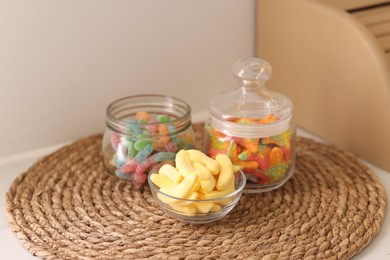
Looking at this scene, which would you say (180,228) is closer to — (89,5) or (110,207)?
(110,207)

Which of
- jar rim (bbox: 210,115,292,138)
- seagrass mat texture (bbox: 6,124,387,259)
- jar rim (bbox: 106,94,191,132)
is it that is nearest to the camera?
seagrass mat texture (bbox: 6,124,387,259)

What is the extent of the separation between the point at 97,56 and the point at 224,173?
35cm

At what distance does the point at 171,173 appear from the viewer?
994mm

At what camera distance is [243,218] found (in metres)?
1.03

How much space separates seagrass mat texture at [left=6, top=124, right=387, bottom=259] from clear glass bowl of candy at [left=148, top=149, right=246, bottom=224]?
0.09 feet

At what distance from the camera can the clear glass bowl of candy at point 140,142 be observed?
1.09 m

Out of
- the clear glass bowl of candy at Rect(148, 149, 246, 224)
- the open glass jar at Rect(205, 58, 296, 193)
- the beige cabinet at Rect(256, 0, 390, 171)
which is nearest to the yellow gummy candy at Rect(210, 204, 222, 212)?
the clear glass bowl of candy at Rect(148, 149, 246, 224)

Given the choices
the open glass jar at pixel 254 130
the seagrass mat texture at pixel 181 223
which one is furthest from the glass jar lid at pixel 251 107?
the seagrass mat texture at pixel 181 223

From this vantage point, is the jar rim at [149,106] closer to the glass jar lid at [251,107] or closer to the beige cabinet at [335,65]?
the glass jar lid at [251,107]

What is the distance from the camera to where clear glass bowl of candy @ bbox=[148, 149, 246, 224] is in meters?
0.97

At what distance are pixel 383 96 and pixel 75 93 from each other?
487 millimetres

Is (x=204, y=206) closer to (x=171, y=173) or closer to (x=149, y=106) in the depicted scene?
(x=171, y=173)

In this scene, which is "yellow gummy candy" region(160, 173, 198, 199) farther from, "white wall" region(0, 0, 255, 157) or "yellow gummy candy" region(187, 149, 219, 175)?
"white wall" region(0, 0, 255, 157)

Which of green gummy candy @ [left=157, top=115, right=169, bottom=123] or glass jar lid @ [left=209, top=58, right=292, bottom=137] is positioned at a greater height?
glass jar lid @ [left=209, top=58, right=292, bottom=137]
